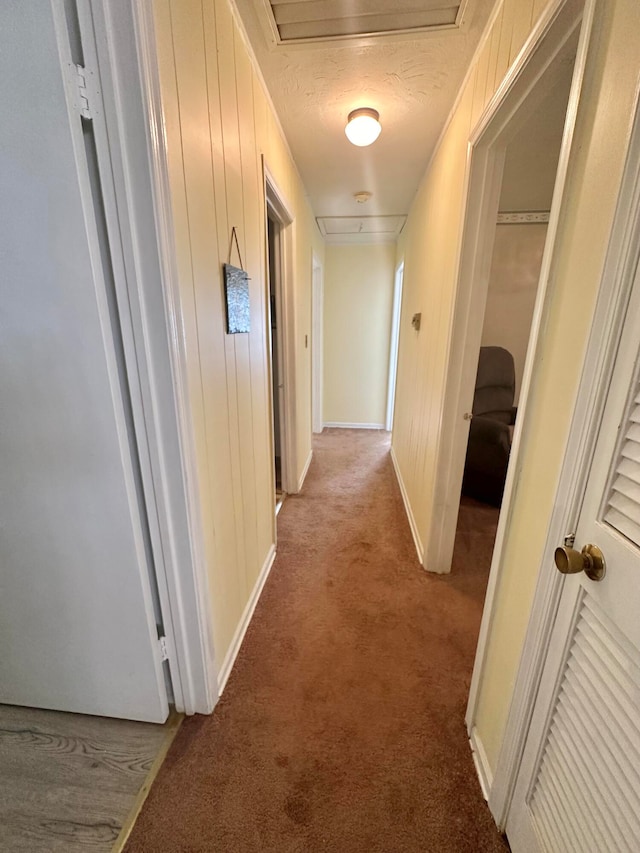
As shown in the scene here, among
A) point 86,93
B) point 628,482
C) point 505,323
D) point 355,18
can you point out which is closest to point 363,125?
point 355,18

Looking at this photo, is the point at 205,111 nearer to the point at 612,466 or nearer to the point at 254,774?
the point at 612,466

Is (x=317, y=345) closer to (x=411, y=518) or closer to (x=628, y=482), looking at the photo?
(x=411, y=518)

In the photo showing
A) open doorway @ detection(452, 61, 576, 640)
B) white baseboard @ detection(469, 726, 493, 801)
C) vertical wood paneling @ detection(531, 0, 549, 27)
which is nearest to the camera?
vertical wood paneling @ detection(531, 0, 549, 27)

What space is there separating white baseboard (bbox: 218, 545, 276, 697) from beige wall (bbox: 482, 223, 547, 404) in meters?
2.80

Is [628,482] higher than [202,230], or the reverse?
[202,230]

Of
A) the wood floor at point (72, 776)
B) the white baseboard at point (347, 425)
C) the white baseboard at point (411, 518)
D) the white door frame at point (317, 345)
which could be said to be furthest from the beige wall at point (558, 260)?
the white baseboard at point (347, 425)

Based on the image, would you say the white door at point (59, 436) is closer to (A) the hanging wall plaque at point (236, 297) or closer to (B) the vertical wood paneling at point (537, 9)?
(A) the hanging wall plaque at point (236, 297)

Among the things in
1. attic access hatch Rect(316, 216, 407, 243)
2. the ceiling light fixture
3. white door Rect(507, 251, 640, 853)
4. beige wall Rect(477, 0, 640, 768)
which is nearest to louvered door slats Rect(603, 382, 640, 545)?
white door Rect(507, 251, 640, 853)

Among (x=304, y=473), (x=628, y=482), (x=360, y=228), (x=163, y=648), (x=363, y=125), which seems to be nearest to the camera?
(x=628, y=482)

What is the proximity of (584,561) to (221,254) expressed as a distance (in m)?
1.33

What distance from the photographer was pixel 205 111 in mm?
1030

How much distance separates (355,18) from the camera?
1216mm

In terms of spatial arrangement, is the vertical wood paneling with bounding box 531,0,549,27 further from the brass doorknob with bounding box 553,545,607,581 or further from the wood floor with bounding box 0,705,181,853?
the wood floor with bounding box 0,705,181,853

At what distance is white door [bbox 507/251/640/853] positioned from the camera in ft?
1.85
